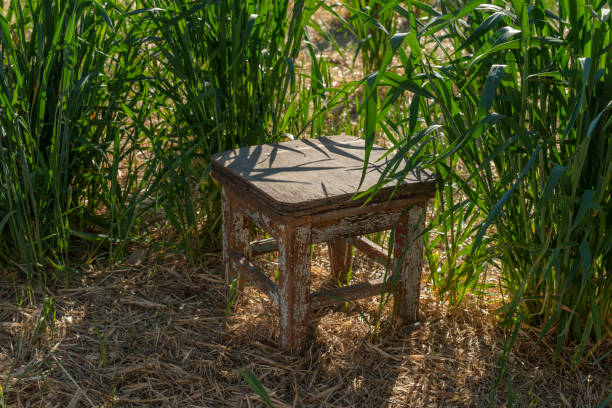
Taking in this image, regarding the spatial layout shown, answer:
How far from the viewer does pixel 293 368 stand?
1869 mm

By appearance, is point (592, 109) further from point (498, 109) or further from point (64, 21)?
point (64, 21)

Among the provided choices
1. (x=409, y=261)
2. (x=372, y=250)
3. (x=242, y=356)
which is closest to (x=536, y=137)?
(x=409, y=261)

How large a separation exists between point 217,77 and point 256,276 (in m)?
0.59

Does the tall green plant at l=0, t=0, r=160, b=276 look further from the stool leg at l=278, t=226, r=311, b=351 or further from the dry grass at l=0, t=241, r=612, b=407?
the stool leg at l=278, t=226, r=311, b=351

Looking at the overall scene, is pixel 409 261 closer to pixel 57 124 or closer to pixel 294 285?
pixel 294 285

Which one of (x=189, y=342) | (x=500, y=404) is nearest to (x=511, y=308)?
(x=500, y=404)

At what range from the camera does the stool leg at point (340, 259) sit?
7.33ft

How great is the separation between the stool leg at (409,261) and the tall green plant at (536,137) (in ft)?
0.37

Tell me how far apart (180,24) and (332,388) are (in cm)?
106

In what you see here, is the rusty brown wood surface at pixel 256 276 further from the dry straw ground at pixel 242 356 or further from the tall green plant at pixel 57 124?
the tall green plant at pixel 57 124

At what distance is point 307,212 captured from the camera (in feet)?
5.59

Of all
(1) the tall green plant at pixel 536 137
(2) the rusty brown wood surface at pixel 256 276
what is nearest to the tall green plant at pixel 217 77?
(2) the rusty brown wood surface at pixel 256 276

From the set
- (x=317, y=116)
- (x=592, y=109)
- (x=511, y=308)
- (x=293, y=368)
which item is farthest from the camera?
(x=317, y=116)

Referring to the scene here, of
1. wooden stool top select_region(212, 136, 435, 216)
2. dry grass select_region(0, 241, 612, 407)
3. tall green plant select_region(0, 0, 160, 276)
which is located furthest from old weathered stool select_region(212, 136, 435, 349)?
tall green plant select_region(0, 0, 160, 276)
